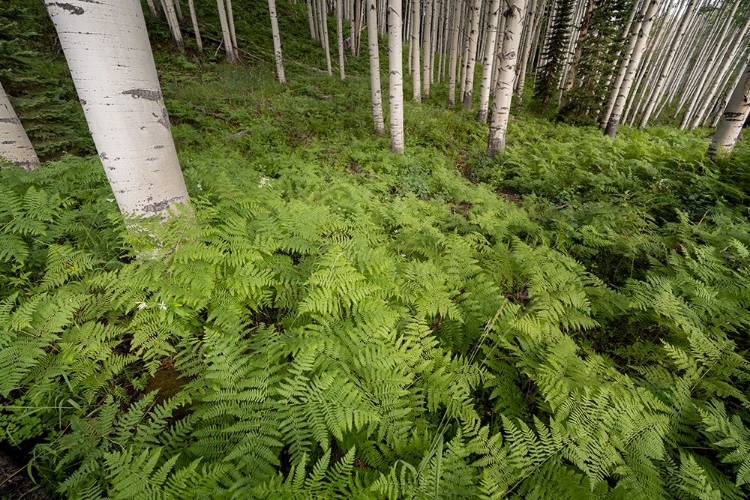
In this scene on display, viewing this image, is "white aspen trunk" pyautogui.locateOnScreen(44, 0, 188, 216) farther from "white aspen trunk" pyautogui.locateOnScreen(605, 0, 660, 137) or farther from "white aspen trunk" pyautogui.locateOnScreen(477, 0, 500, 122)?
"white aspen trunk" pyautogui.locateOnScreen(605, 0, 660, 137)

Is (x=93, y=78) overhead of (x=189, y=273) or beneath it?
overhead

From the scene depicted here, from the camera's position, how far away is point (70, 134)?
5527 millimetres

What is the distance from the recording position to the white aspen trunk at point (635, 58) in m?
9.64

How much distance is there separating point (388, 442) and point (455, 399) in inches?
22.3

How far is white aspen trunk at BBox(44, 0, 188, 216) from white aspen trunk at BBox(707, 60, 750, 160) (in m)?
9.88

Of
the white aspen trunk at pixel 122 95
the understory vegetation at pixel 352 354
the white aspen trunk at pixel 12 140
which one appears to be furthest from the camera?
the white aspen trunk at pixel 12 140

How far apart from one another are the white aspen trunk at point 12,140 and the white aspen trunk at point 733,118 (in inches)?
489

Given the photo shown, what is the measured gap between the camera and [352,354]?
2213mm

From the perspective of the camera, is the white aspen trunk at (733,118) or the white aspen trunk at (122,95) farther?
the white aspen trunk at (733,118)

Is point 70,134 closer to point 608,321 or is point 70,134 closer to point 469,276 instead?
point 469,276

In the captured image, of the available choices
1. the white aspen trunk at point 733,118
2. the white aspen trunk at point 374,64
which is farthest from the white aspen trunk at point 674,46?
the white aspen trunk at point 374,64

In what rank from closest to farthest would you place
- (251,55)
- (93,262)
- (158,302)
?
(158,302)
(93,262)
(251,55)

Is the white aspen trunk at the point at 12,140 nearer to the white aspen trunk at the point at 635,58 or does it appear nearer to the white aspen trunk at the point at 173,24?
the white aspen trunk at the point at 173,24

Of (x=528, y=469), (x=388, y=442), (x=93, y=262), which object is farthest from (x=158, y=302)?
(x=528, y=469)
